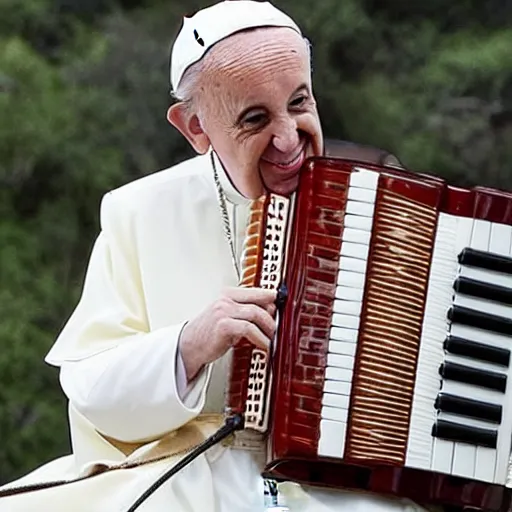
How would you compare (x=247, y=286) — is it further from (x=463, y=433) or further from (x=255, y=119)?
(x=463, y=433)

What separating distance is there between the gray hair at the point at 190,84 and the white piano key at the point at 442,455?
0.57 meters

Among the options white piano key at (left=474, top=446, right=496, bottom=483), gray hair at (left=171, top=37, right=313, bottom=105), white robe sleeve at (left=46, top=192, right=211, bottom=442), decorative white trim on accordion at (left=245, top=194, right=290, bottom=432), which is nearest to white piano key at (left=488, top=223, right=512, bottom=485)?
white piano key at (left=474, top=446, right=496, bottom=483)

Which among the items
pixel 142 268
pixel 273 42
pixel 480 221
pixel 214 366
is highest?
pixel 273 42

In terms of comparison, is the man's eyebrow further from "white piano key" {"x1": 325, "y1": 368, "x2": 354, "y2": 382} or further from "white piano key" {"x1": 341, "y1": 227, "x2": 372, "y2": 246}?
"white piano key" {"x1": 325, "y1": 368, "x2": 354, "y2": 382}

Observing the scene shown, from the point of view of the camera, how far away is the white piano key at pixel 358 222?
1700 millimetres

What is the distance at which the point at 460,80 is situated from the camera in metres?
5.00

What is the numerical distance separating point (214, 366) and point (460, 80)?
3.33m

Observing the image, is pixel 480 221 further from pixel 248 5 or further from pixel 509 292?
pixel 248 5

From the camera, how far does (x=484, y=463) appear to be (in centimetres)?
171

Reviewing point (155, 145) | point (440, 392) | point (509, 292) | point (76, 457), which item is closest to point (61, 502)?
point (76, 457)

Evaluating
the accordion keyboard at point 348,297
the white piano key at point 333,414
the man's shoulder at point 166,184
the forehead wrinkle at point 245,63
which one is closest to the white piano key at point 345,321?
the accordion keyboard at point 348,297

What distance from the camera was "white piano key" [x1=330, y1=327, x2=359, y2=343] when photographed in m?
1.69

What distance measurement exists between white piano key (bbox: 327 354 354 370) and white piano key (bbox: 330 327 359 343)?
0.02 m

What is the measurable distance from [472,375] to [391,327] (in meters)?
0.12
